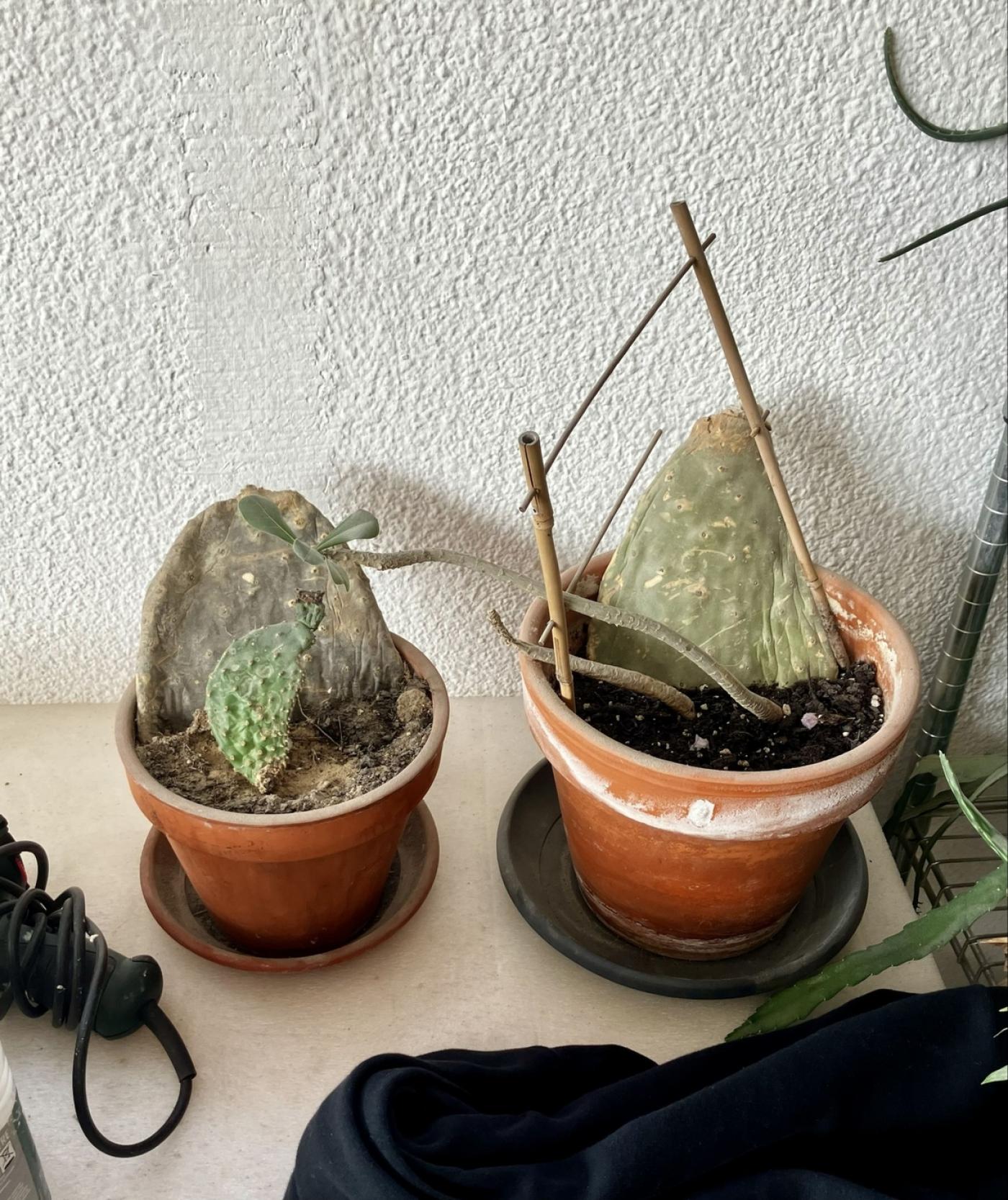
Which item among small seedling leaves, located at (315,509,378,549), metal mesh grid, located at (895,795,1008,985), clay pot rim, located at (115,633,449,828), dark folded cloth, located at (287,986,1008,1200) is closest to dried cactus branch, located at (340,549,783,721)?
small seedling leaves, located at (315,509,378,549)

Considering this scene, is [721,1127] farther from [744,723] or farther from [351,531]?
[351,531]

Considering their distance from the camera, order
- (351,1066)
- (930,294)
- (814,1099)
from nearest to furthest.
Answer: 1. (814,1099)
2. (351,1066)
3. (930,294)

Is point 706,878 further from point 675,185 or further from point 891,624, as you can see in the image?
point 675,185

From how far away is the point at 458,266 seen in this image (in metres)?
0.76

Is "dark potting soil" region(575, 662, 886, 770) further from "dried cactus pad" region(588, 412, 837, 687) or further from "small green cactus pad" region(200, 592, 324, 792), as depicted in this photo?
"small green cactus pad" region(200, 592, 324, 792)

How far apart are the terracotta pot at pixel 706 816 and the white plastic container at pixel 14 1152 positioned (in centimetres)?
36

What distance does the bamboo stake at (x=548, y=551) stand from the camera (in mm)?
524

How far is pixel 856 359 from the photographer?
2.69 ft

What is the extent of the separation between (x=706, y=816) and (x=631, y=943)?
0.18m

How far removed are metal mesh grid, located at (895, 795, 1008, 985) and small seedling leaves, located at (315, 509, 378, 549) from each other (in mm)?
554

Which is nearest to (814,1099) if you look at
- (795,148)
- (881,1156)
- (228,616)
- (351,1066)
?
→ (881,1156)

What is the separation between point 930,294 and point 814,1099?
58 cm

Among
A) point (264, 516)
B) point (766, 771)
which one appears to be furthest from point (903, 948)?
point (264, 516)

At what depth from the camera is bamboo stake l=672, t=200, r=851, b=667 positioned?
0.64 meters
